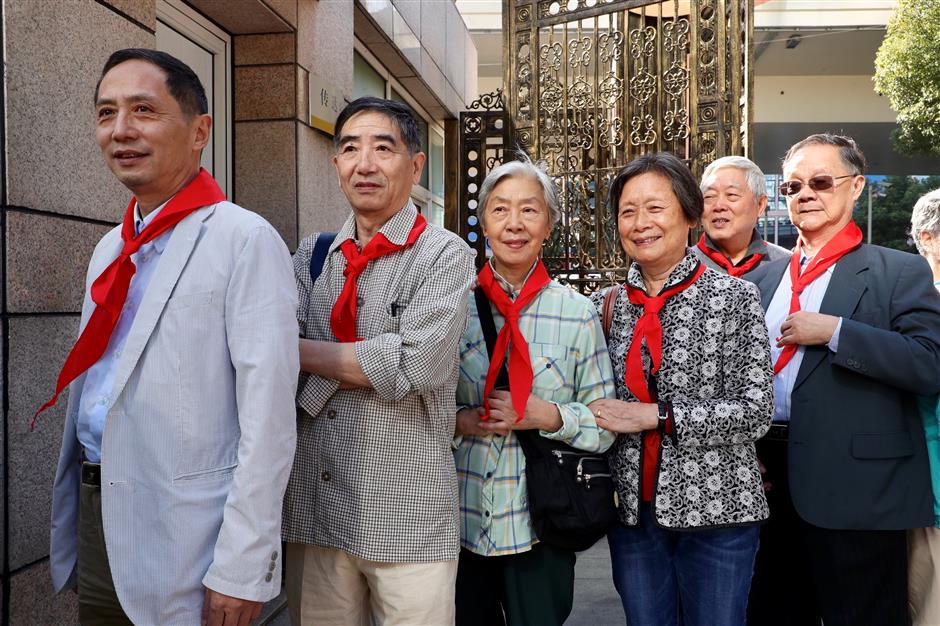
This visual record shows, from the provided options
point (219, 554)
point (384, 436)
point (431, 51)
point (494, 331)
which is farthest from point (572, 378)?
point (431, 51)

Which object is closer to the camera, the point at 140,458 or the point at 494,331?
the point at 140,458

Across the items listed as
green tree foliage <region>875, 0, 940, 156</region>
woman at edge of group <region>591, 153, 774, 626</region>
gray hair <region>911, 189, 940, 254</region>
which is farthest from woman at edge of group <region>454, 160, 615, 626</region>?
green tree foliage <region>875, 0, 940, 156</region>

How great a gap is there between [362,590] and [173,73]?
1.47m

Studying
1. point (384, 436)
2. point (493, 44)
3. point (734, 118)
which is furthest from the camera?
point (493, 44)

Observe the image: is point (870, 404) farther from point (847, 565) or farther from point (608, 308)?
point (608, 308)

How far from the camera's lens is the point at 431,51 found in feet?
30.8

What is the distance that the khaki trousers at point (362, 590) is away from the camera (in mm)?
2049

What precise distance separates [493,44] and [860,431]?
1782cm

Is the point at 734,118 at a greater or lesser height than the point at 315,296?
greater

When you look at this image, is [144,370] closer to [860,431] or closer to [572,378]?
[572,378]

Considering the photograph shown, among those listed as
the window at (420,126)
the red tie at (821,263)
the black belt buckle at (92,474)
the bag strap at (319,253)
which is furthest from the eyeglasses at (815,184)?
the window at (420,126)

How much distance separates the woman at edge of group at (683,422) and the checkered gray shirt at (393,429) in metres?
0.57

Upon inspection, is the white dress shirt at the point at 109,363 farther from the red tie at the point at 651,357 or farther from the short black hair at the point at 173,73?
the red tie at the point at 651,357

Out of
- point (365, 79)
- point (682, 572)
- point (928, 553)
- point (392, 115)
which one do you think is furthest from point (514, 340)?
point (365, 79)
